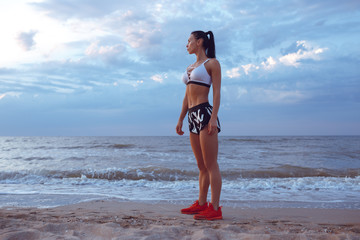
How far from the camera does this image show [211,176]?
3148 mm

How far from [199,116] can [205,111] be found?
88 mm

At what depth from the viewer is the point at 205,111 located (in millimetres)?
3092

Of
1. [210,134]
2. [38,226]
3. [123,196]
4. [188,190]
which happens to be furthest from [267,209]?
[38,226]

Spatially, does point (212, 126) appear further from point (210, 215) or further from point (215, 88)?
point (210, 215)

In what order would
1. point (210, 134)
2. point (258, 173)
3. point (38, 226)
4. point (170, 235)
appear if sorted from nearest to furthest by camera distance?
1. point (170, 235)
2. point (38, 226)
3. point (210, 134)
4. point (258, 173)

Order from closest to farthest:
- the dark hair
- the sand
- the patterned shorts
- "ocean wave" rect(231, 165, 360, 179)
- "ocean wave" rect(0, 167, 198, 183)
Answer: the sand < the patterned shorts < the dark hair < "ocean wave" rect(0, 167, 198, 183) < "ocean wave" rect(231, 165, 360, 179)

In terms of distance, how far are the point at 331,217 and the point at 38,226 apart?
132 inches

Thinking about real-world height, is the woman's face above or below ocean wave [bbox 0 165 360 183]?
above

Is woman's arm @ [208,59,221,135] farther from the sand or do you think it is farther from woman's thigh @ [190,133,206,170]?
the sand

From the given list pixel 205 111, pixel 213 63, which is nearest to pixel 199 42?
pixel 213 63

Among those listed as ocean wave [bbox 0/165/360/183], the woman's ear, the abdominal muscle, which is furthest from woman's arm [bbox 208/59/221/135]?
ocean wave [bbox 0/165/360/183]

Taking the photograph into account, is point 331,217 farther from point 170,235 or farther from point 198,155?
point 170,235

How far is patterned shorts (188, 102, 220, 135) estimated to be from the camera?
308 centimetres

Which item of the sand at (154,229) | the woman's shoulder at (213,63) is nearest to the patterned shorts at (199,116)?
the woman's shoulder at (213,63)
